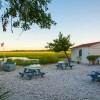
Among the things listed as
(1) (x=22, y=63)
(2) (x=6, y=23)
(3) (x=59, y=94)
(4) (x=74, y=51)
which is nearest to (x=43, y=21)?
(2) (x=6, y=23)

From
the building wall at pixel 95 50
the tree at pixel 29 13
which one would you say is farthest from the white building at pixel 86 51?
the tree at pixel 29 13

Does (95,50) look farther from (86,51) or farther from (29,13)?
(29,13)

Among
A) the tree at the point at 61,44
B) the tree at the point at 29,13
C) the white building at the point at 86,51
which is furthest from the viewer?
the tree at the point at 61,44

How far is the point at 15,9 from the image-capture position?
705 centimetres

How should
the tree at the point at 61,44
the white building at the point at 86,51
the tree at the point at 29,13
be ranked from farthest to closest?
the tree at the point at 61,44 → the white building at the point at 86,51 → the tree at the point at 29,13

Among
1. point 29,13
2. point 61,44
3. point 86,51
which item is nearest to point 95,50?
point 86,51

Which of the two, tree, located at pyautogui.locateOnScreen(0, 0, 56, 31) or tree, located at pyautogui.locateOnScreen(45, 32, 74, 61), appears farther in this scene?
tree, located at pyautogui.locateOnScreen(45, 32, 74, 61)

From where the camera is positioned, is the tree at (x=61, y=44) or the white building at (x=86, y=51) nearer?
the white building at (x=86, y=51)

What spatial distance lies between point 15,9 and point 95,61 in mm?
25305

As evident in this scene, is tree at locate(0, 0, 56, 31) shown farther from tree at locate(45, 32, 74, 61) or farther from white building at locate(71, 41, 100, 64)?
tree at locate(45, 32, 74, 61)

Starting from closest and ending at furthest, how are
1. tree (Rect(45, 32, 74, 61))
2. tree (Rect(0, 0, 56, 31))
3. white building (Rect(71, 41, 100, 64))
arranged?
tree (Rect(0, 0, 56, 31)), white building (Rect(71, 41, 100, 64)), tree (Rect(45, 32, 74, 61))

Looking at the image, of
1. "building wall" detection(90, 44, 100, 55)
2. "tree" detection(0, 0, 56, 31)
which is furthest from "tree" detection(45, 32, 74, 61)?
"tree" detection(0, 0, 56, 31)

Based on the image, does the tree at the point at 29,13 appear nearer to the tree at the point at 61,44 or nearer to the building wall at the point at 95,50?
the building wall at the point at 95,50

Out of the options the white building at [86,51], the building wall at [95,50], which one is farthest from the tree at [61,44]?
the building wall at [95,50]
